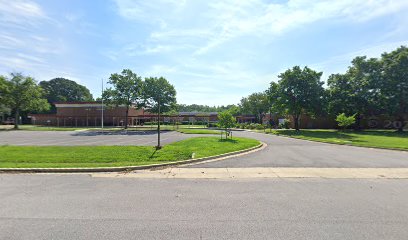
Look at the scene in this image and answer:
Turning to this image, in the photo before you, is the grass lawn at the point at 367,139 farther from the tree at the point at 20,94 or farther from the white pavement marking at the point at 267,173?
the tree at the point at 20,94

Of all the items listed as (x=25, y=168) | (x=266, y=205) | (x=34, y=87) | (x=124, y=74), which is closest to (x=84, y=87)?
(x=34, y=87)

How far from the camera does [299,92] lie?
42094 millimetres

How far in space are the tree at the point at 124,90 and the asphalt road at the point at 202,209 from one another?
45211 millimetres

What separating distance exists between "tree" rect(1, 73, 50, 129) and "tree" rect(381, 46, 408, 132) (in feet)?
221

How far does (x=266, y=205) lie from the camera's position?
20.6ft

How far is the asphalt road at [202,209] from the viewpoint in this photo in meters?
4.70

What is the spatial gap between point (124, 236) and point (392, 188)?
8264 mm

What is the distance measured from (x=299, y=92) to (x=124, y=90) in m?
33.8

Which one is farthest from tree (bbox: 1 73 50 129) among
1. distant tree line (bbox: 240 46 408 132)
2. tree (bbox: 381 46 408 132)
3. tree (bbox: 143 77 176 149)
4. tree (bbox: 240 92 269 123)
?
tree (bbox: 381 46 408 132)

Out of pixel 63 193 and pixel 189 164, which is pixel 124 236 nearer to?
pixel 63 193

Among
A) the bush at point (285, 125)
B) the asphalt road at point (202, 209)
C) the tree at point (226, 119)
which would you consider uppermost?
the tree at point (226, 119)

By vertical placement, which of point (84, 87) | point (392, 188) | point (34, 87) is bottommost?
point (392, 188)

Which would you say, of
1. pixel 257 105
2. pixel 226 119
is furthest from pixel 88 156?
pixel 257 105

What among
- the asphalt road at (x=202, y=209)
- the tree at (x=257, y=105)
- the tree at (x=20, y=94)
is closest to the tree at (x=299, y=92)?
the tree at (x=257, y=105)
